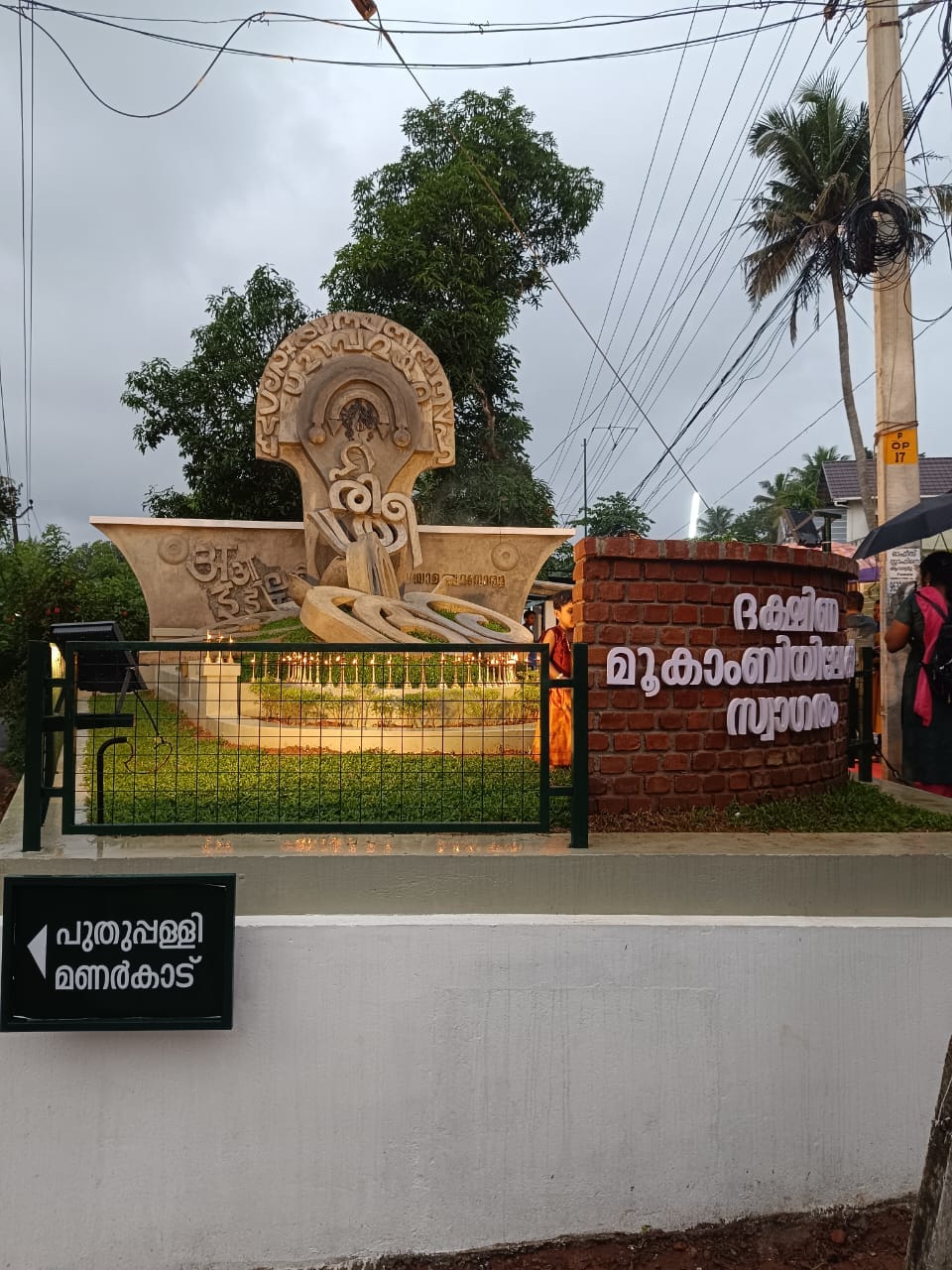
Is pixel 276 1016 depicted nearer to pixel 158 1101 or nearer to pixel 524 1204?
pixel 158 1101

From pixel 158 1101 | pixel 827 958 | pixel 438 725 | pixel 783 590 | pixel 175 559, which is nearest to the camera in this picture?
pixel 158 1101

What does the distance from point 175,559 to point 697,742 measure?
1249cm

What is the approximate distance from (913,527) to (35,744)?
4412 mm

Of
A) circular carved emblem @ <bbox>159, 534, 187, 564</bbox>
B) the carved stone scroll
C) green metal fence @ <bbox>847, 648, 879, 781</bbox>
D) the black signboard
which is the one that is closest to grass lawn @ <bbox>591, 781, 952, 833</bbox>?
green metal fence @ <bbox>847, 648, 879, 781</bbox>

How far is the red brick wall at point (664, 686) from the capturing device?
398cm

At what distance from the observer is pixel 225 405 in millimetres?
24594

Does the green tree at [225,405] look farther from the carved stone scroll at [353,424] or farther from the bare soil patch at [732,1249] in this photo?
the bare soil patch at [732,1249]

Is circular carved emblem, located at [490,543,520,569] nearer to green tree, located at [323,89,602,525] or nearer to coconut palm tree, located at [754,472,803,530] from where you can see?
green tree, located at [323,89,602,525]

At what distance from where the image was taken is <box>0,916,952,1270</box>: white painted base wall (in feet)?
9.78

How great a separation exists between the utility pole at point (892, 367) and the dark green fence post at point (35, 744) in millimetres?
5358

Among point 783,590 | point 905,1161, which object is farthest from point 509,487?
point 905,1161

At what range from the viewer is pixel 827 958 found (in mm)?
3195

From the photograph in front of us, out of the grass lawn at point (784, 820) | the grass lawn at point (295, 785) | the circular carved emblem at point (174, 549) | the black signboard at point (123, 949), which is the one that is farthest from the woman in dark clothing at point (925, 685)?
the circular carved emblem at point (174, 549)

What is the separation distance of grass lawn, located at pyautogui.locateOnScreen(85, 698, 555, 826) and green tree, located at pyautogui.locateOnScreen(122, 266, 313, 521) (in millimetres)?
21225
